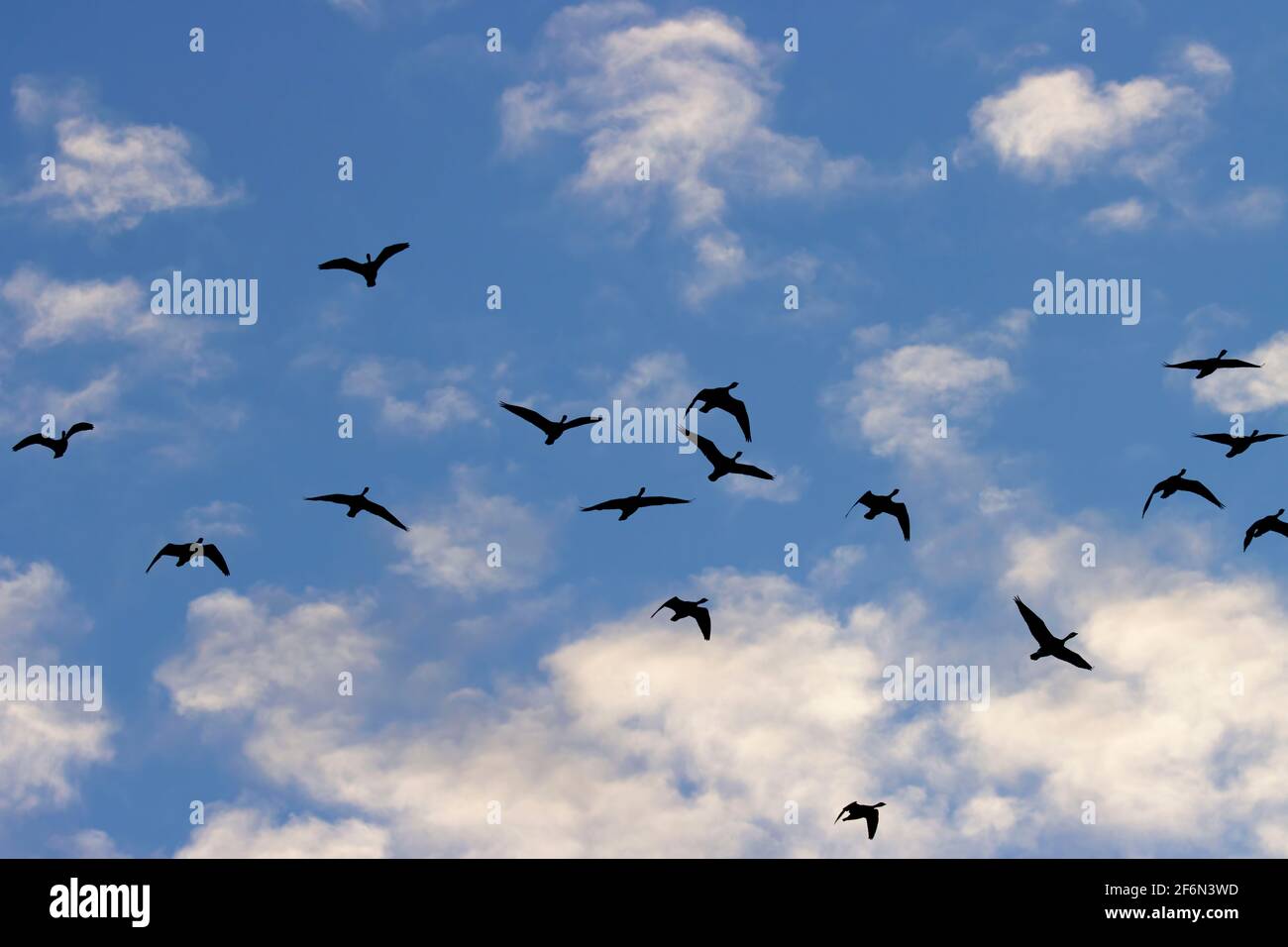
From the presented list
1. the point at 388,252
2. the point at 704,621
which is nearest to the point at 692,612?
the point at 704,621

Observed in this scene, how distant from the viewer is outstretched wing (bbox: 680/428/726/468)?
3853 cm

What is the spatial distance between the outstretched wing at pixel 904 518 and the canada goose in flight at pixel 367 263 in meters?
17.1

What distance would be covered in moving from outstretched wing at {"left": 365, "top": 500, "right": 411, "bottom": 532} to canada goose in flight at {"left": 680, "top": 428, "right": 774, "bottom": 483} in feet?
32.7

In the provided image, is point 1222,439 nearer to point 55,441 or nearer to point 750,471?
point 750,471

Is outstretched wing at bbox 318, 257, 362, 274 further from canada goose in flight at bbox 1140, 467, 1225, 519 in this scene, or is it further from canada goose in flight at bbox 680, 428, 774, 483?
canada goose in flight at bbox 1140, 467, 1225, 519

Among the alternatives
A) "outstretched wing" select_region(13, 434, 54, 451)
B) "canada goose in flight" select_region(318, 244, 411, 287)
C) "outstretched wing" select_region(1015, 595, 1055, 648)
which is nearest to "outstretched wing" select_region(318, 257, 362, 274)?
"canada goose in flight" select_region(318, 244, 411, 287)

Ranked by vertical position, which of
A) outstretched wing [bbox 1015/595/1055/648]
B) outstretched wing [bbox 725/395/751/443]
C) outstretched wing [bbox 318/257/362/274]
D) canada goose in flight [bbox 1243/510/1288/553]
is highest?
outstretched wing [bbox 318/257/362/274]

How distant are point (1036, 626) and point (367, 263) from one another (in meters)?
22.6

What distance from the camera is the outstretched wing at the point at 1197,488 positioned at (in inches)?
1650

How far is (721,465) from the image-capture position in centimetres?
3972

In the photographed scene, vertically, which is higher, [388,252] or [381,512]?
[388,252]

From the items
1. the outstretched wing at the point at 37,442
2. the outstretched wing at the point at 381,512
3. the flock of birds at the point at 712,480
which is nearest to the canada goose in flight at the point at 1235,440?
the flock of birds at the point at 712,480
